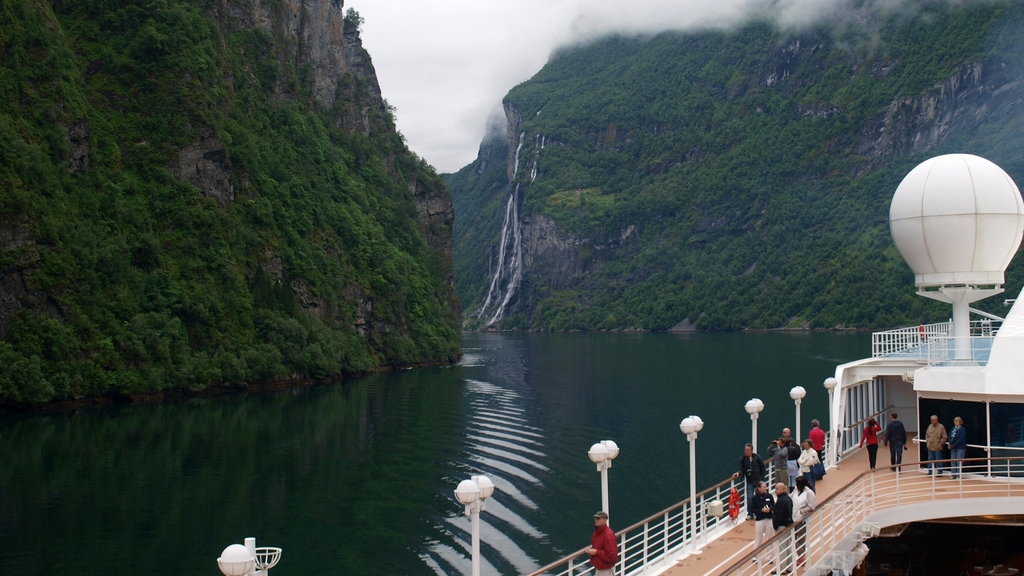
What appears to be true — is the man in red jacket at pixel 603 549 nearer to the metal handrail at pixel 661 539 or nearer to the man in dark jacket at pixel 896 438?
the metal handrail at pixel 661 539

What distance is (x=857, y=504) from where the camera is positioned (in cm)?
2050

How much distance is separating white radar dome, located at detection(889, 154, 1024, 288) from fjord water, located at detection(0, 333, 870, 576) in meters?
12.5

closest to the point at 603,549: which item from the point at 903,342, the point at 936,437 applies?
the point at 936,437

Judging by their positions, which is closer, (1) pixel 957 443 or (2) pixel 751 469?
(2) pixel 751 469

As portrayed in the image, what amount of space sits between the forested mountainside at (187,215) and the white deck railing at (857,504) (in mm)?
52969

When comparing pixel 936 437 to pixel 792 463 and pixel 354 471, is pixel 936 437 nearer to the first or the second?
pixel 792 463

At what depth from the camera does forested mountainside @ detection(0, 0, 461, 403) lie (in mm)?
66062

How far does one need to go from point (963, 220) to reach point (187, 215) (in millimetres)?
68160

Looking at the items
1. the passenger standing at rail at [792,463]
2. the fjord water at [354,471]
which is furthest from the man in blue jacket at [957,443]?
the fjord water at [354,471]

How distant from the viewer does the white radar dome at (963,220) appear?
84.4 feet

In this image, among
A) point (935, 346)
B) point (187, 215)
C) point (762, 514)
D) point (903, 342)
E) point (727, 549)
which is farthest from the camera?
point (187, 215)

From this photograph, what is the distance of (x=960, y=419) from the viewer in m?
22.1

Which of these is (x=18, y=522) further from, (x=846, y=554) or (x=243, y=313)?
(x=243, y=313)

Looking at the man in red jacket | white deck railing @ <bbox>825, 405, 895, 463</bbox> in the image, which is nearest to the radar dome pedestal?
white deck railing @ <bbox>825, 405, 895, 463</bbox>
